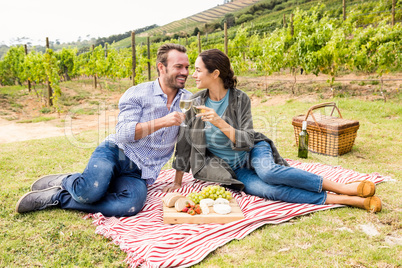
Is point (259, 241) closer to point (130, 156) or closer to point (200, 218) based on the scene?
point (200, 218)

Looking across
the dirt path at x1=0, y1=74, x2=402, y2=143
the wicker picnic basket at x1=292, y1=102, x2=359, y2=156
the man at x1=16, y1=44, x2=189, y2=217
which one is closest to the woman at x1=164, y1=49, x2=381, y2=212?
the man at x1=16, y1=44, x2=189, y2=217

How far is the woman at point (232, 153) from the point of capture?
9.75 ft

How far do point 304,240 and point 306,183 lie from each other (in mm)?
662

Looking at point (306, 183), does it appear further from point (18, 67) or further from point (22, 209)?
point (18, 67)

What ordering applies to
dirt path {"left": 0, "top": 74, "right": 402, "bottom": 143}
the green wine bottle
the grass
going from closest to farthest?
the grass
the green wine bottle
dirt path {"left": 0, "top": 74, "right": 402, "bottom": 143}

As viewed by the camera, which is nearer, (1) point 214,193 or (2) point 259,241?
(2) point 259,241

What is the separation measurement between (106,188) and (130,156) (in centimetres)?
40

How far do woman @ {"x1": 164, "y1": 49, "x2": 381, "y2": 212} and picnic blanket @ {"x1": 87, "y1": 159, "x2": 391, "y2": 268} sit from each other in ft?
0.41

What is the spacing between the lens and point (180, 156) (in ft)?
11.1

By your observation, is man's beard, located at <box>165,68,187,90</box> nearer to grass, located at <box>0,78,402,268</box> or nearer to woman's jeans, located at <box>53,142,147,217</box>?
woman's jeans, located at <box>53,142,147,217</box>

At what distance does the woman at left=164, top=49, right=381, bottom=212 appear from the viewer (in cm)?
297

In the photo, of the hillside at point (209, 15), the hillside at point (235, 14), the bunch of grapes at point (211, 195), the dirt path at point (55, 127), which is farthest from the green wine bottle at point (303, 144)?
the hillside at point (209, 15)

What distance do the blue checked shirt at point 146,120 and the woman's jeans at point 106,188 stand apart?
0.34 feet

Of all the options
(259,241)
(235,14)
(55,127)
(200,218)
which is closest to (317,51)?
(55,127)
